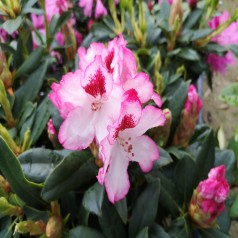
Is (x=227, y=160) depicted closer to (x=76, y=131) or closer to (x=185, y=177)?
(x=185, y=177)

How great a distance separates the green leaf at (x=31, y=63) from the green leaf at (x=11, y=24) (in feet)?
0.35

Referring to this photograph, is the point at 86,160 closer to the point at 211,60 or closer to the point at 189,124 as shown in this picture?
the point at 189,124

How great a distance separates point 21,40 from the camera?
1073 millimetres

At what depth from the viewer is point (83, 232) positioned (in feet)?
2.47

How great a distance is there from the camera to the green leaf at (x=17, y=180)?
0.67m

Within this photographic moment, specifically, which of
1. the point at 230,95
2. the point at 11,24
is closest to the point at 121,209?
the point at 230,95

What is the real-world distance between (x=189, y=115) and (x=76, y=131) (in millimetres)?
370

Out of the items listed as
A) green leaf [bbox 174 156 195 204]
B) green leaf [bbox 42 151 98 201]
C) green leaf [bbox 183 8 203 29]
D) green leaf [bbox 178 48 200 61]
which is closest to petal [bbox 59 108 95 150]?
green leaf [bbox 42 151 98 201]

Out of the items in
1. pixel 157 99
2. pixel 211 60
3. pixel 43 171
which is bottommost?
pixel 211 60

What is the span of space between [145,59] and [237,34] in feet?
1.08

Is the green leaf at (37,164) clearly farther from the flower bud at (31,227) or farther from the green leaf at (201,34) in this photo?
the green leaf at (201,34)

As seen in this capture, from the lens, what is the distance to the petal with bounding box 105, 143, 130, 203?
0.63 meters

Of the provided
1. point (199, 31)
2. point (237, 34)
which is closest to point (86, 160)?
point (199, 31)

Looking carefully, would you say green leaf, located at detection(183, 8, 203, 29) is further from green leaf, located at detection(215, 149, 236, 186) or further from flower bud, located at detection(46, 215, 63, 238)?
flower bud, located at detection(46, 215, 63, 238)
